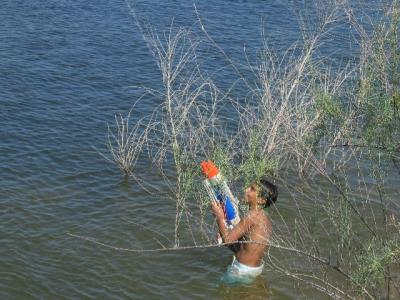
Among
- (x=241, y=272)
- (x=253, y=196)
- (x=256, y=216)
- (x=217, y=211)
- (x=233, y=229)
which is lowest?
(x=241, y=272)

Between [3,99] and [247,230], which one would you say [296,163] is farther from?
[3,99]

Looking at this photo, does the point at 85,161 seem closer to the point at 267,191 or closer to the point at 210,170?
the point at 210,170

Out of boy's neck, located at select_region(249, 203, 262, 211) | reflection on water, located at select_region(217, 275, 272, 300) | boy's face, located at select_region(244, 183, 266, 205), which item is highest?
boy's face, located at select_region(244, 183, 266, 205)

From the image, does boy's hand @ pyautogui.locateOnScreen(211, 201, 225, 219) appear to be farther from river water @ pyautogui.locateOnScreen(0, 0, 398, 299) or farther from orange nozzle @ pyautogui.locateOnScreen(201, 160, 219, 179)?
river water @ pyautogui.locateOnScreen(0, 0, 398, 299)

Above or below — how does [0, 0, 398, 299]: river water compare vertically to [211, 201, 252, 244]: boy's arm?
below

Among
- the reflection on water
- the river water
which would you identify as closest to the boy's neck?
the reflection on water

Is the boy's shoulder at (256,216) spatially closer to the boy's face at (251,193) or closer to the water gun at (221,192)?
the boy's face at (251,193)

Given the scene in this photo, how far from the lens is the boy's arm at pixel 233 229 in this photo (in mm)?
7801

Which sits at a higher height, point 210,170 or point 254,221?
point 210,170

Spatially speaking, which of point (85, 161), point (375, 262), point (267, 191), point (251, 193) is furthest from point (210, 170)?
point (85, 161)

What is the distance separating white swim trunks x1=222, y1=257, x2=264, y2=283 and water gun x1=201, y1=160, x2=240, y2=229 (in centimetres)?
61

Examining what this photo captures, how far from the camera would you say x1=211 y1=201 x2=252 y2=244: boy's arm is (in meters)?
7.80

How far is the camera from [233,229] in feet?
26.1

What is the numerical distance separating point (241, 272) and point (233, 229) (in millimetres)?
869
